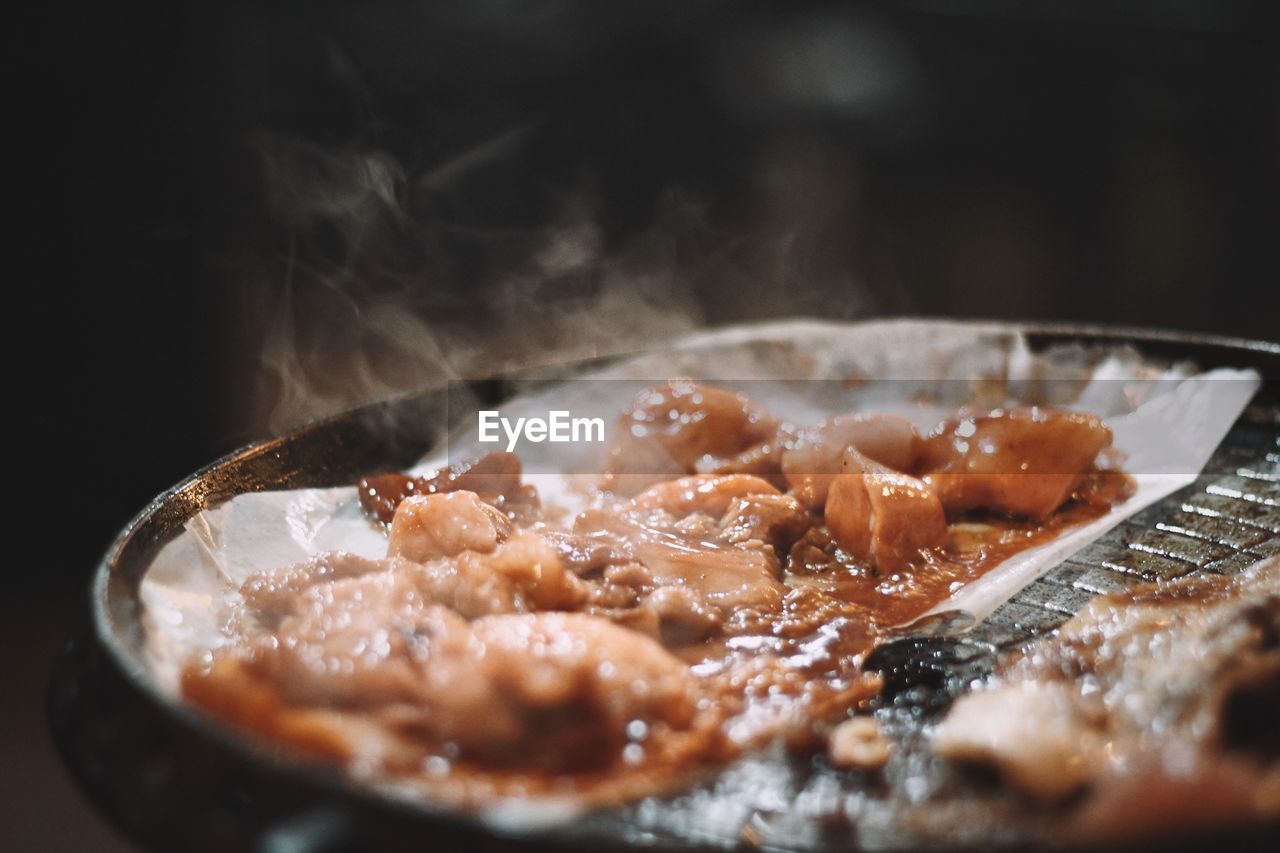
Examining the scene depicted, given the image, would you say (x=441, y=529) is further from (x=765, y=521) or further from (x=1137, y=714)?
(x=1137, y=714)

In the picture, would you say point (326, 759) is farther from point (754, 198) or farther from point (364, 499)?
point (754, 198)

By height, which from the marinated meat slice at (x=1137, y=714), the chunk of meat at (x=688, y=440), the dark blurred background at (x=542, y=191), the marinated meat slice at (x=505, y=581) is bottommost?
the marinated meat slice at (x=1137, y=714)

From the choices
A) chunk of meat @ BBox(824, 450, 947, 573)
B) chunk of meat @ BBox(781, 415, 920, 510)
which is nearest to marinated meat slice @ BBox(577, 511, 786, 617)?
chunk of meat @ BBox(824, 450, 947, 573)

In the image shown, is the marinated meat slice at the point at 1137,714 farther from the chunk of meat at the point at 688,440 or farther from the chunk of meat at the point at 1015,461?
the chunk of meat at the point at 688,440

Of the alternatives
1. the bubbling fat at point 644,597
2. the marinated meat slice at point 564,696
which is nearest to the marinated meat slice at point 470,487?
the bubbling fat at point 644,597

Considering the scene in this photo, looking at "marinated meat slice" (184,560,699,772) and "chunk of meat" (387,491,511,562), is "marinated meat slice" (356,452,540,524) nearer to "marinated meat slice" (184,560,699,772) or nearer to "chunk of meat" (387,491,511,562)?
"chunk of meat" (387,491,511,562)

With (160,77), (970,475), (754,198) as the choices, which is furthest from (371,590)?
(754,198)

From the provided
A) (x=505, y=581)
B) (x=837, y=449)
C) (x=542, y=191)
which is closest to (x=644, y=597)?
(x=505, y=581)
